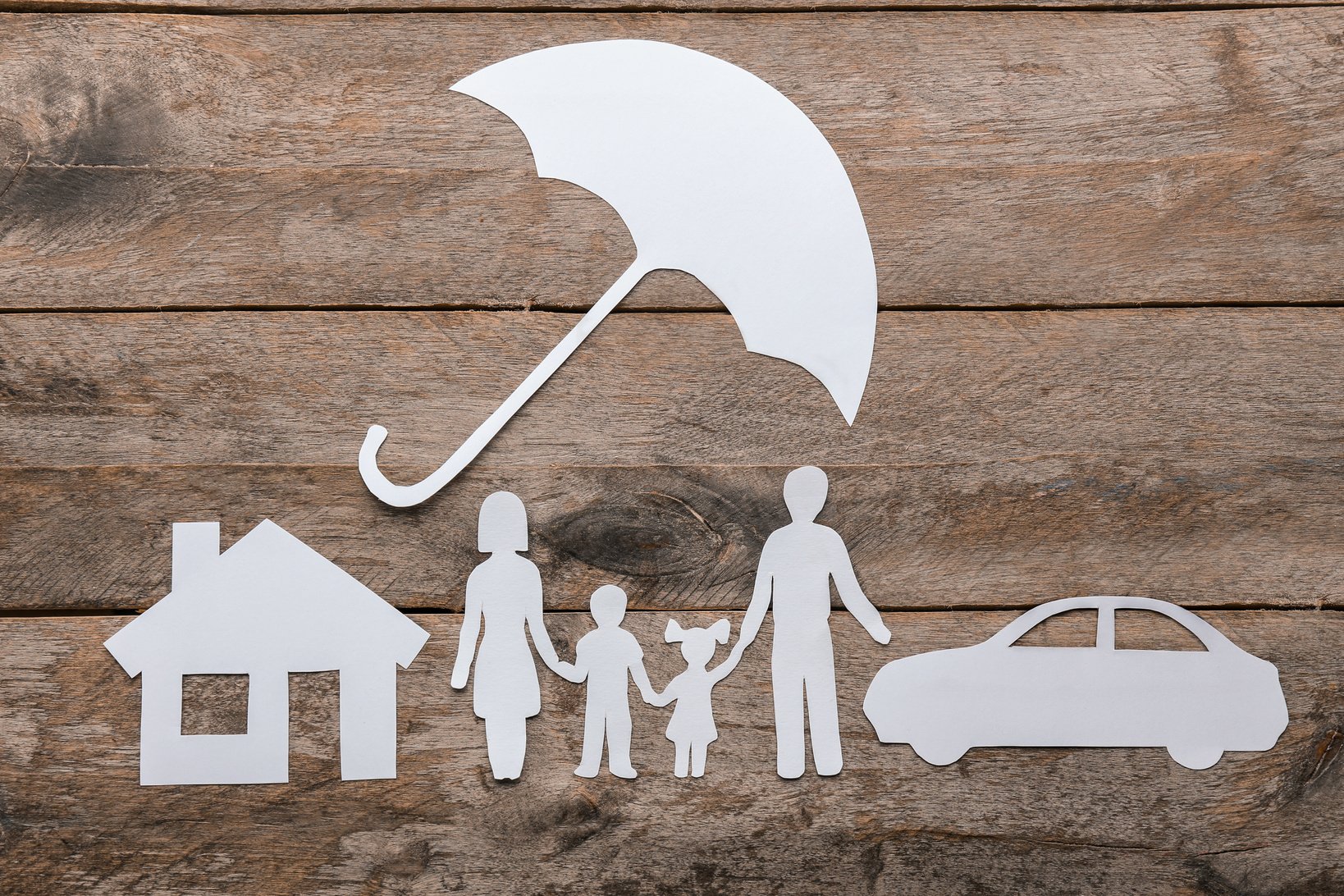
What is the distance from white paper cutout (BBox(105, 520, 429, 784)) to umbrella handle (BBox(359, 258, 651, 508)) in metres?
0.10

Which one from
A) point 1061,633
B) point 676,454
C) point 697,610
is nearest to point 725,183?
point 676,454

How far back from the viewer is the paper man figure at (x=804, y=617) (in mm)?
872

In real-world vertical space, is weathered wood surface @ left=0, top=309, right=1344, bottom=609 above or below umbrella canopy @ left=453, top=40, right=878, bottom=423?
below

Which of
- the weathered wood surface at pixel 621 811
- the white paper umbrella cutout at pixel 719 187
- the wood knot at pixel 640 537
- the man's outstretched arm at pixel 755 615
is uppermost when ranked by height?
the white paper umbrella cutout at pixel 719 187

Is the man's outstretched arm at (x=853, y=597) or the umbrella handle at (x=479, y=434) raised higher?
the umbrella handle at (x=479, y=434)

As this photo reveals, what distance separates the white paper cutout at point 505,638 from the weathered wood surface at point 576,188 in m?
0.24

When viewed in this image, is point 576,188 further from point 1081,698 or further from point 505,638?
point 1081,698

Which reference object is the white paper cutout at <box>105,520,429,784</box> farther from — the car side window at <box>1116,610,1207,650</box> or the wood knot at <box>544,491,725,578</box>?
the car side window at <box>1116,610,1207,650</box>

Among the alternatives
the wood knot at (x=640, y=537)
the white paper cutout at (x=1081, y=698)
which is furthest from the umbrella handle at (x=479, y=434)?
the white paper cutout at (x=1081, y=698)

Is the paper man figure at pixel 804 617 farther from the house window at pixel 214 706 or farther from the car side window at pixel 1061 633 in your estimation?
the house window at pixel 214 706

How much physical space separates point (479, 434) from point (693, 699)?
1.14 ft

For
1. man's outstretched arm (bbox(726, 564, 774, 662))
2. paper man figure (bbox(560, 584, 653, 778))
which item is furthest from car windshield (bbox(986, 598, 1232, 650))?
paper man figure (bbox(560, 584, 653, 778))

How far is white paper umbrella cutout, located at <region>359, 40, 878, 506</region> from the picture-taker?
2.97 ft

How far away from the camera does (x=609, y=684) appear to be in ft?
2.87
